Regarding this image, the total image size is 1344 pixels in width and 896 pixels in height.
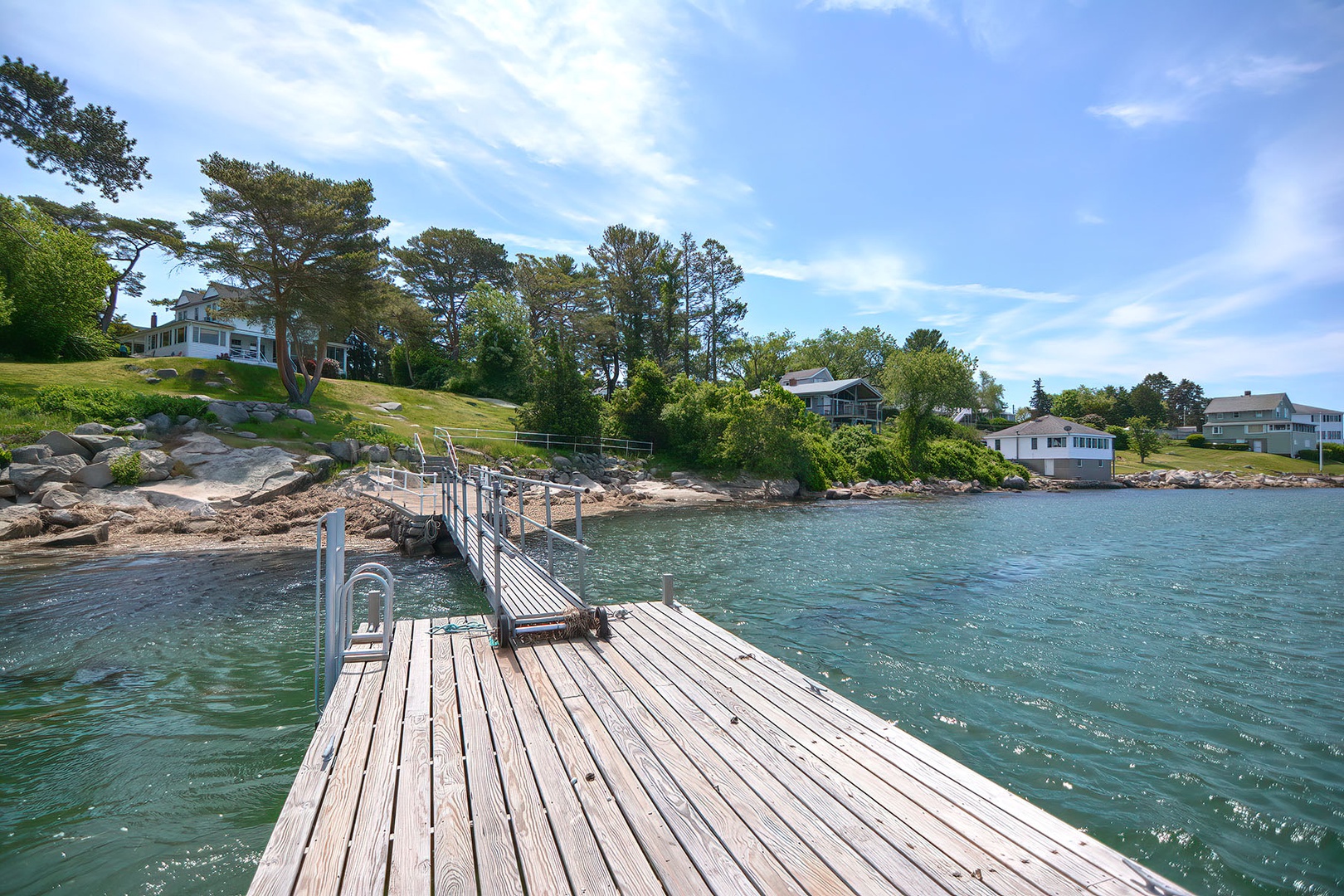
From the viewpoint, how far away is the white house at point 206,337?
44.2 meters

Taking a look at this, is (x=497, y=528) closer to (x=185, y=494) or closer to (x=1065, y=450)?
(x=185, y=494)

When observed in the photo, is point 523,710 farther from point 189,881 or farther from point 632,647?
point 189,881

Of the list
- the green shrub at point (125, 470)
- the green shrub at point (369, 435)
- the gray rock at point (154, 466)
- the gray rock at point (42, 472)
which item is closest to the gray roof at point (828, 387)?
the green shrub at point (369, 435)

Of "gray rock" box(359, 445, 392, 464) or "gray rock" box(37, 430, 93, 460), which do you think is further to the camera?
"gray rock" box(359, 445, 392, 464)

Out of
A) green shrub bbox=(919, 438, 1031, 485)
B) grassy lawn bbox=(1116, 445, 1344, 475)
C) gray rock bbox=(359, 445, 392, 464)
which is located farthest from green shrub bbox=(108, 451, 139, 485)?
grassy lawn bbox=(1116, 445, 1344, 475)

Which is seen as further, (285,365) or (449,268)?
(449,268)

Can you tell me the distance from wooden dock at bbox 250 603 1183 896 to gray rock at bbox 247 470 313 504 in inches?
744

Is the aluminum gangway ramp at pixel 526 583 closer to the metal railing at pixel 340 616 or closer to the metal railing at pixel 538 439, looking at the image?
the metal railing at pixel 340 616

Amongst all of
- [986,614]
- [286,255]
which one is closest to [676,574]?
[986,614]

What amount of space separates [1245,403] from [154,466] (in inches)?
4185

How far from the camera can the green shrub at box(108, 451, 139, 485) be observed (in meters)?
20.1

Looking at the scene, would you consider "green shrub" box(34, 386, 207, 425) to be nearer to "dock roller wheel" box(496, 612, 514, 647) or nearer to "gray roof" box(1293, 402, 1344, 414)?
"dock roller wheel" box(496, 612, 514, 647)

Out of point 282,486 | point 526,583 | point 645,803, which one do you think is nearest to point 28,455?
point 282,486

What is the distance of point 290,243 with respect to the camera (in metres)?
29.0
